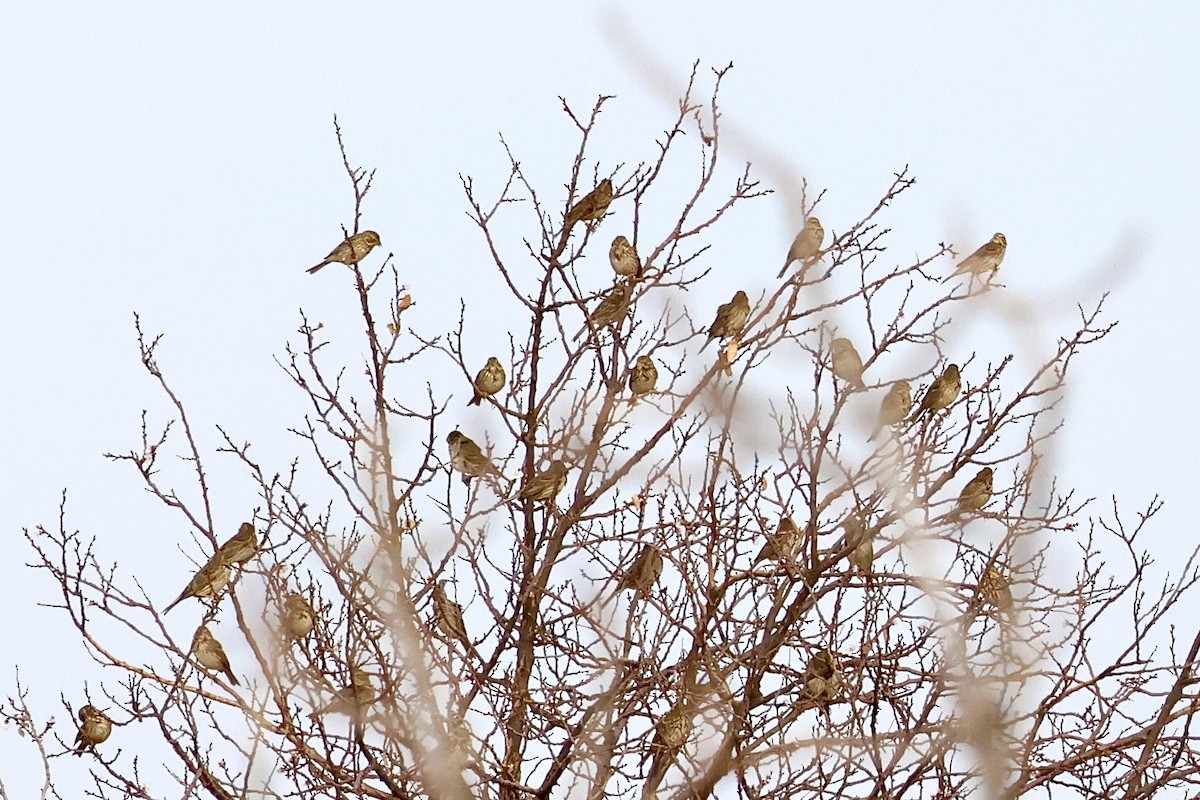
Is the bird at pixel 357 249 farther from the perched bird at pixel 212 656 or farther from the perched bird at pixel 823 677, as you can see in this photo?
the perched bird at pixel 823 677

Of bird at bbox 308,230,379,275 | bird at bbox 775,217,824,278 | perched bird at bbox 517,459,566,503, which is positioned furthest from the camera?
bird at bbox 308,230,379,275

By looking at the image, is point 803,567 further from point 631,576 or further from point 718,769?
point 718,769

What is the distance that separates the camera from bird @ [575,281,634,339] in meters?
7.48

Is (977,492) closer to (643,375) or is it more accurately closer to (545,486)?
(643,375)

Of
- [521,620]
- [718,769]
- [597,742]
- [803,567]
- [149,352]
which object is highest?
[149,352]

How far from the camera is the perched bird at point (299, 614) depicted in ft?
21.1

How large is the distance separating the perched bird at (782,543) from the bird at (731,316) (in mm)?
1201

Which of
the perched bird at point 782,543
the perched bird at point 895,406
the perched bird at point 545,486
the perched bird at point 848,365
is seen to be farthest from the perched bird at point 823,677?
the perched bird at point 545,486

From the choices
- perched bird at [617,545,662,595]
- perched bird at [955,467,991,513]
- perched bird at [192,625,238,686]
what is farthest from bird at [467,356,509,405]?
perched bird at [955,467,991,513]

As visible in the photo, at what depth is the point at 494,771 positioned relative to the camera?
264 inches

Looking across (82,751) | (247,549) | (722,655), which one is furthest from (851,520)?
(82,751)

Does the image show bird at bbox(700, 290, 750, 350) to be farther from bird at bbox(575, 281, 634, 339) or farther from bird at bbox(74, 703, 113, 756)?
bird at bbox(74, 703, 113, 756)

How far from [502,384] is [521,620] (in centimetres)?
122

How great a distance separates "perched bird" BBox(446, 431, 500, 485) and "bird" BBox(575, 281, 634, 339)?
75cm
